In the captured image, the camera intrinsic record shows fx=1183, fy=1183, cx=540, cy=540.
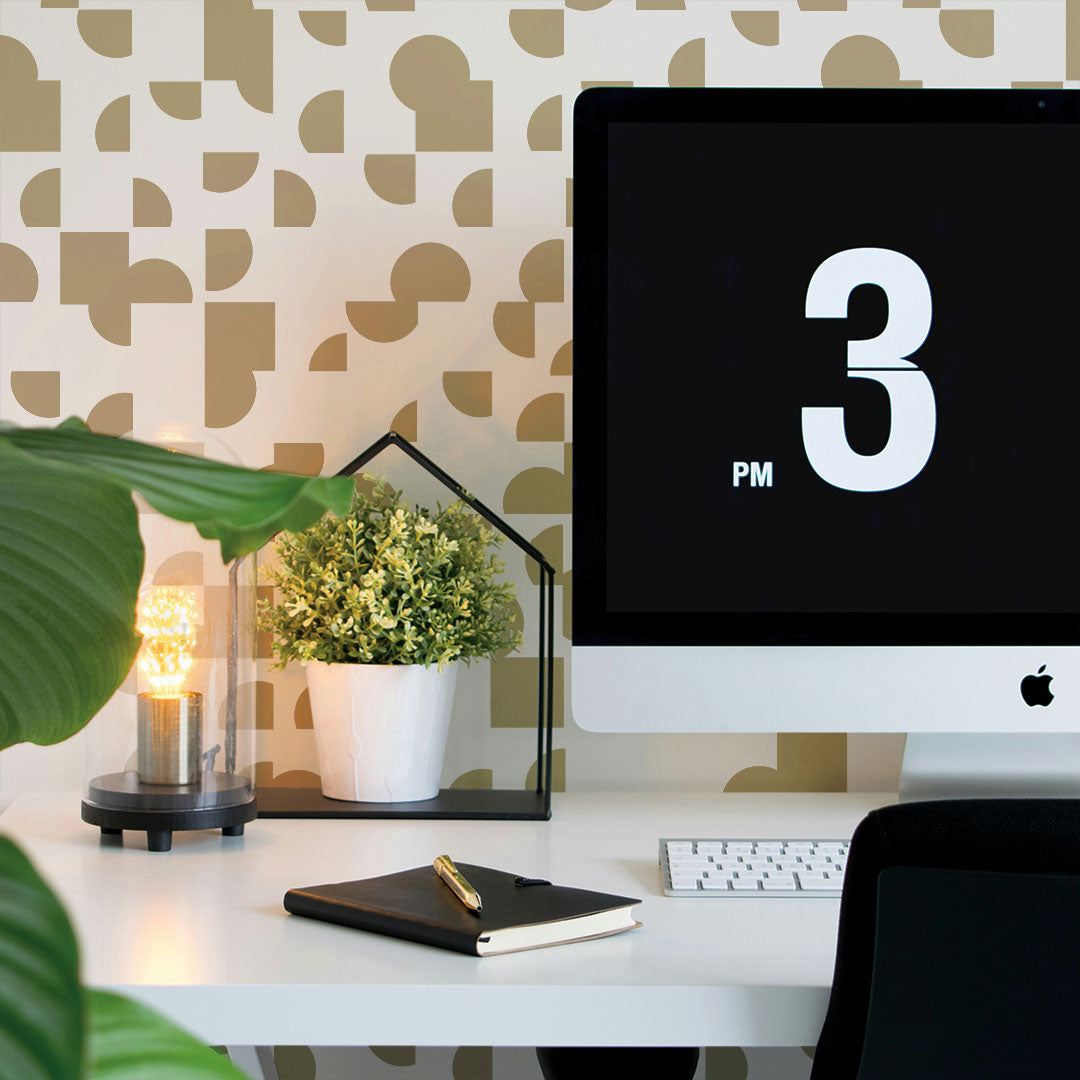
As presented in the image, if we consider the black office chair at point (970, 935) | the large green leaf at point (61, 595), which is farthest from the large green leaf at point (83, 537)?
the black office chair at point (970, 935)

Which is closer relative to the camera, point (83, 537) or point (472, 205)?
point (83, 537)

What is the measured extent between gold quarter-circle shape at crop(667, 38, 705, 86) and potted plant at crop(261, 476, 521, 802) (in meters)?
0.58

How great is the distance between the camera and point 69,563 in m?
0.20

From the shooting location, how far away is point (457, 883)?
0.84m

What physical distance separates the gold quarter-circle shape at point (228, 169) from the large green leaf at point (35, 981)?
4.10 feet

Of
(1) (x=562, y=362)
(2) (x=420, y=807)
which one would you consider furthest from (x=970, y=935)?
(1) (x=562, y=362)

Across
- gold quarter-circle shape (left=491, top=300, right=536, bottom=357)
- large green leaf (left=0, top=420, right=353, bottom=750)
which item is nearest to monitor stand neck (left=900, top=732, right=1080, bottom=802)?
gold quarter-circle shape (left=491, top=300, right=536, bottom=357)

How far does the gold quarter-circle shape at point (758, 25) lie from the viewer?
133cm

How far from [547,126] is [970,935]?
1.01 m

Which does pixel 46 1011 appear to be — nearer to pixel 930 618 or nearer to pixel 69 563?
pixel 69 563

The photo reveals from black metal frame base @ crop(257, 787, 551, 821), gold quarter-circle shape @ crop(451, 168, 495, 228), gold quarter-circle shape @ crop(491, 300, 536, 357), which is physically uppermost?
gold quarter-circle shape @ crop(451, 168, 495, 228)

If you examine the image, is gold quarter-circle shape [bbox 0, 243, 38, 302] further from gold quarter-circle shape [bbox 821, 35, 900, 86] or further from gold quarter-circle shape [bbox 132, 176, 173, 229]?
gold quarter-circle shape [bbox 821, 35, 900, 86]

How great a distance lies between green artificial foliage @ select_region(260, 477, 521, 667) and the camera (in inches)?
44.6

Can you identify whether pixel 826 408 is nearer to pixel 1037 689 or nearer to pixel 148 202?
pixel 1037 689
